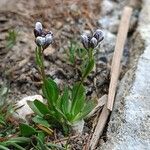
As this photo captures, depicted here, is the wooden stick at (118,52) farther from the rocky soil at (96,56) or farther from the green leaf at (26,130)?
the green leaf at (26,130)

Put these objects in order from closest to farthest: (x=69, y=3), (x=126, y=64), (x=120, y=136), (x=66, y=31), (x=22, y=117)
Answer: (x=120, y=136)
(x=22, y=117)
(x=126, y=64)
(x=66, y=31)
(x=69, y=3)

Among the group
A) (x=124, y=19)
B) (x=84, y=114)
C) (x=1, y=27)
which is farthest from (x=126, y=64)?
(x=1, y=27)

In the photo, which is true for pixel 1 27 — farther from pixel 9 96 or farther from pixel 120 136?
pixel 120 136

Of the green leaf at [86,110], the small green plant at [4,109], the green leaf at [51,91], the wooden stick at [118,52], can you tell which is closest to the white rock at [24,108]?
the small green plant at [4,109]

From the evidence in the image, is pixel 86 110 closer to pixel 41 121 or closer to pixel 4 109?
pixel 41 121

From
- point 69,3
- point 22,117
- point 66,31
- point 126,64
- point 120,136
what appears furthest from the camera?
point 69,3

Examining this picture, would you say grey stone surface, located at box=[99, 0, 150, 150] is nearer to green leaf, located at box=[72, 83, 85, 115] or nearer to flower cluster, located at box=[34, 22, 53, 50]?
green leaf, located at box=[72, 83, 85, 115]
